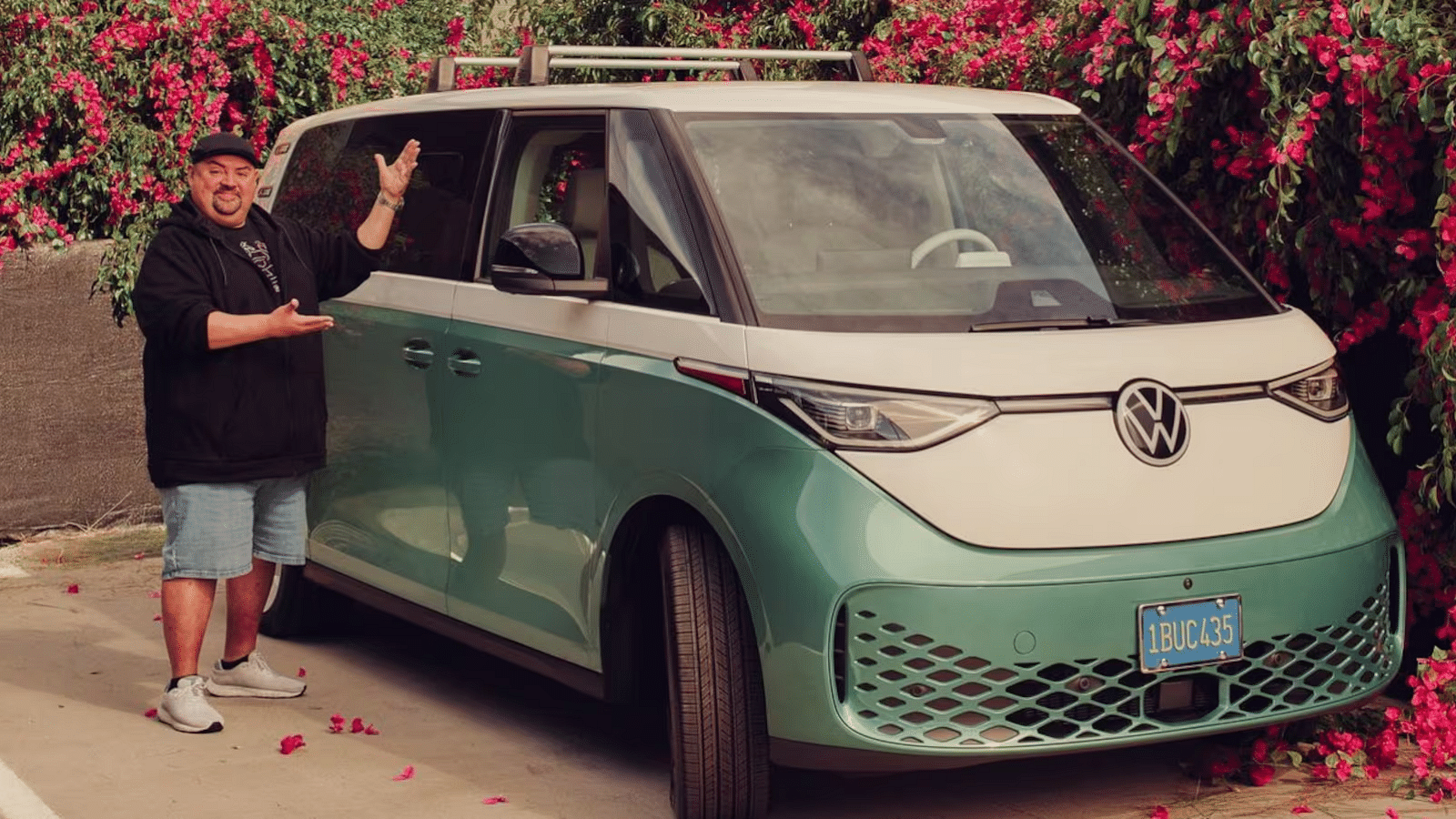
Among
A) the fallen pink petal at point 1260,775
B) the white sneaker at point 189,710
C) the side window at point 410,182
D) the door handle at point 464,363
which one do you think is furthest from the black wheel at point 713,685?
the white sneaker at point 189,710

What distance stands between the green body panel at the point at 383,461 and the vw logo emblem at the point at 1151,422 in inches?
89.1

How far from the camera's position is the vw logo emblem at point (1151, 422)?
509cm

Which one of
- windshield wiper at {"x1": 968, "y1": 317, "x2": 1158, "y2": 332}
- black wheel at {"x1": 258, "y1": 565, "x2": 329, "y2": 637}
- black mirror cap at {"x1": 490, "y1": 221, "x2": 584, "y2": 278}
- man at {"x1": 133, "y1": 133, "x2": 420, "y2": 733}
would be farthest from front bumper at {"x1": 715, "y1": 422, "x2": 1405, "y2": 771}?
black wheel at {"x1": 258, "y1": 565, "x2": 329, "y2": 637}

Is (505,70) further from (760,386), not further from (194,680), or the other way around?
(760,386)

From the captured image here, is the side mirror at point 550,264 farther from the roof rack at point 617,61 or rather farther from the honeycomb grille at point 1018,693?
the honeycomb grille at point 1018,693

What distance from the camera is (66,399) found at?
1016 centimetres

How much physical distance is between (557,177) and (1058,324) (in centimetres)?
171

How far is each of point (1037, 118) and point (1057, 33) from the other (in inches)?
54.6

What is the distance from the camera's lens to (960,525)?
495 cm

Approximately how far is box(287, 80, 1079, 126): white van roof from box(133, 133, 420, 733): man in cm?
75

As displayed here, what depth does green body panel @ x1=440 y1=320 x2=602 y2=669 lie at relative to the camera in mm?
5820

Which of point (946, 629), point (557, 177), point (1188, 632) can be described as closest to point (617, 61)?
point (557, 177)

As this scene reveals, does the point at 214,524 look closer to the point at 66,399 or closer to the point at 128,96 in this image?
the point at 66,399

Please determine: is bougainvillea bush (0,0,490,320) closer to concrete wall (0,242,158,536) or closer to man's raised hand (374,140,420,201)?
concrete wall (0,242,158,536)
